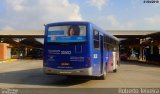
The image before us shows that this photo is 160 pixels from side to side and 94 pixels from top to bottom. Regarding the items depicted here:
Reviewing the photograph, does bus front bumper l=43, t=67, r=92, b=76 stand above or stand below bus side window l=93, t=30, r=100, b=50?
below

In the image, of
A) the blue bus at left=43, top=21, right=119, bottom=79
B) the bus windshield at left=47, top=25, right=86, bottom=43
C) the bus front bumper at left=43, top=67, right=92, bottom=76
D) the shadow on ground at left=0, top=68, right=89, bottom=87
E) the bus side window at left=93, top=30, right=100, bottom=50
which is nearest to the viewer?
the bus front bumper at left=43, top=67, right=92, bottom=76

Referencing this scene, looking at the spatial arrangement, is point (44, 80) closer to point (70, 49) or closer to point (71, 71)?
point (71, 71)

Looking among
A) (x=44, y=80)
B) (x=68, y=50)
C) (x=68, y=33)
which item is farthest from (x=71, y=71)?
(x=44, y=80)

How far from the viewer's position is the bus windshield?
17.5 m

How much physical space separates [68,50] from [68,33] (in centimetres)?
79

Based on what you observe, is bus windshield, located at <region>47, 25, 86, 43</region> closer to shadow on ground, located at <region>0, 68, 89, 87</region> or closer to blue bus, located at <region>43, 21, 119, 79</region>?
blue bus, located at <region>43, 21, 119, 79</region>

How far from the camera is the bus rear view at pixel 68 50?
682 inches

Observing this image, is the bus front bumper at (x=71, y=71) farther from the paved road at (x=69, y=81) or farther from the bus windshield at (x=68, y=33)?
the bus windshield at (x=68, y=33)

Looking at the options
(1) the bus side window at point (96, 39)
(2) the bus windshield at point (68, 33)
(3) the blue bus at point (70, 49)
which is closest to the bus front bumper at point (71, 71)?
(3) the blue bus at point (70, 49)

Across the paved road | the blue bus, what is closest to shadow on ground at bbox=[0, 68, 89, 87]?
the paved road

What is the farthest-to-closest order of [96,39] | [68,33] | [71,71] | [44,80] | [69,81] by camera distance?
1. [44,80]
2. [69,81]
3. [96,39]
4. [68,33]
5. [71,71]

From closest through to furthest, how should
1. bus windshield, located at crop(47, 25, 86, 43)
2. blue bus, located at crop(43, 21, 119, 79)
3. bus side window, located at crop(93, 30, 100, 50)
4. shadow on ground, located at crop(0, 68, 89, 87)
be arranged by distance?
1. blue bus, located at crop(43, 21, 119, 79)
2. bus windshield, located at crop(47, 25, 86, 43)
3. shadow on ground, located at crop(0, 68, 89, 87)
4. bus side window, located at crop(93, 30, 100, 50)

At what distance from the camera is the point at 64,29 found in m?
17.7

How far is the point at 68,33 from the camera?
17594 millimetres
